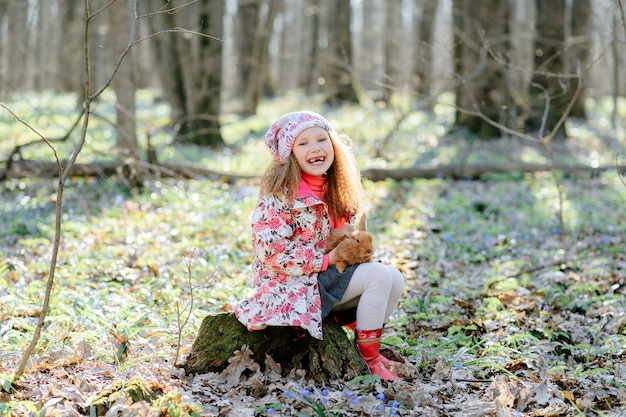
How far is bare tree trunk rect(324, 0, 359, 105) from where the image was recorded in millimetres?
18062

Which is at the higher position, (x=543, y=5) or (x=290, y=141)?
(x=543, y=5)

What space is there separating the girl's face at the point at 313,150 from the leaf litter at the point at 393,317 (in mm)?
853

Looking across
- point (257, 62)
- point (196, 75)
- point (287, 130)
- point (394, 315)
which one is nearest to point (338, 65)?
point (257, 62)

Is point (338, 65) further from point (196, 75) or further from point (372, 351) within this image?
point (372, 351)

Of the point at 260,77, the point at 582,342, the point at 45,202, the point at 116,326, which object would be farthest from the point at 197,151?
the point at 582,342

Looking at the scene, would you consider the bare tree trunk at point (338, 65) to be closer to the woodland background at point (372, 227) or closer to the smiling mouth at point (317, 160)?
the woodland background at point (372, 227)

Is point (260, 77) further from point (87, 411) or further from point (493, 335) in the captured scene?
point (87, 411)

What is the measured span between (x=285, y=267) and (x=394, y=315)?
1656 mm

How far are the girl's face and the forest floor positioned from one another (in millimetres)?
797

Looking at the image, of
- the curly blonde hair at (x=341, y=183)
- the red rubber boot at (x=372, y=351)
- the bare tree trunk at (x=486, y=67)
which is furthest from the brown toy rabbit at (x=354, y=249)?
the bare tree trunk at (x=486, y=67)

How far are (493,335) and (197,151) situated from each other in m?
7.96

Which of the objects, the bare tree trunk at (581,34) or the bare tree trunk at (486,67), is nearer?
the bare tree trunk at (486,67)

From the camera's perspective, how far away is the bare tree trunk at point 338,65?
711 inches

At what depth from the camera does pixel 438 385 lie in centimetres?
369
